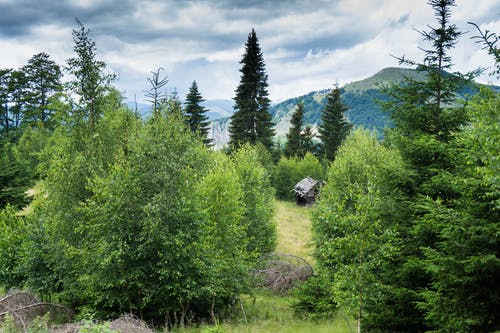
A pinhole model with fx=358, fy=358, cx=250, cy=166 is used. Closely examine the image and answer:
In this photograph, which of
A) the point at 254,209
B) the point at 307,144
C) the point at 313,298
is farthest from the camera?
the point at 307,144

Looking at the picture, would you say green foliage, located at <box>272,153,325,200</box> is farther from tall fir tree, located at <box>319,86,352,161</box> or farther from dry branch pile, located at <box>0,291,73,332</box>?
dry branch pile, located at <box>0,291,73,332</box>

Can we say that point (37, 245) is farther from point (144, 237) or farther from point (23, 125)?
point (23, 125)

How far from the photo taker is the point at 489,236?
9141mm

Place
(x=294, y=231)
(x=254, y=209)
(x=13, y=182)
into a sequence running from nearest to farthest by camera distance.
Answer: (x=254, y=209) → (x=13, y=182) → (x=294, y=231)

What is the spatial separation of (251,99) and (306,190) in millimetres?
16992

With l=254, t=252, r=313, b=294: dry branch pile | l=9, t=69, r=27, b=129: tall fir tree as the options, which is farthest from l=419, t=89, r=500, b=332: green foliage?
l=9, t=69, r=27, b=129: tall fir tree

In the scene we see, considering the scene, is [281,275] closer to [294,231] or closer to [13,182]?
[294,231]

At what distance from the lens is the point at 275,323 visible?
1616cm

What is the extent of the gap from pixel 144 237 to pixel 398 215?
9801mm

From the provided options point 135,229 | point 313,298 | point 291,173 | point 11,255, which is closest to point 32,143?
point 291,173

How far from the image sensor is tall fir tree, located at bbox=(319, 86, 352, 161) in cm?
6488

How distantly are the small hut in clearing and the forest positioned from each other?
36.2 m

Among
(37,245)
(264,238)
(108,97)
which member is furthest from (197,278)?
(264,238)

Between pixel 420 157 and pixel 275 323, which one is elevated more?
pixel 420 157
